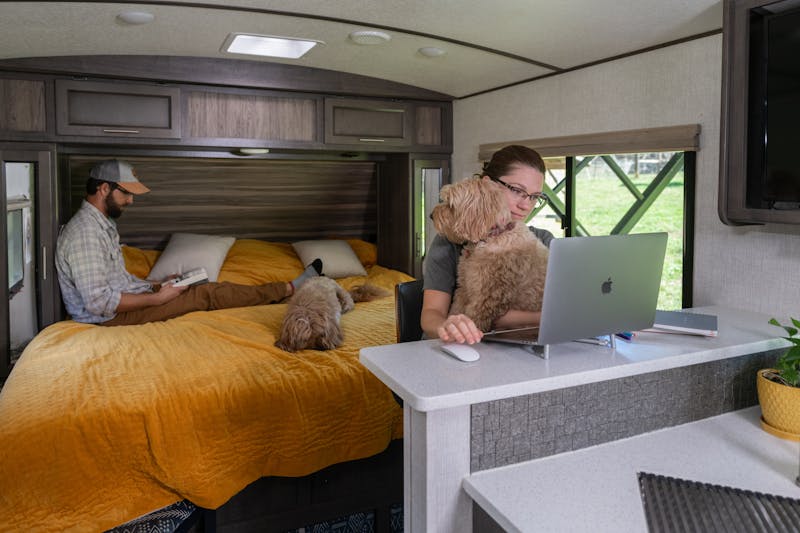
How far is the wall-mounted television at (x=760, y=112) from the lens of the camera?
5.91 feet

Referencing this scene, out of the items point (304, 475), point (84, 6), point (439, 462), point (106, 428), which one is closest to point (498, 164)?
point (439, 462)

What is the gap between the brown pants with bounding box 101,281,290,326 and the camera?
3.20 m

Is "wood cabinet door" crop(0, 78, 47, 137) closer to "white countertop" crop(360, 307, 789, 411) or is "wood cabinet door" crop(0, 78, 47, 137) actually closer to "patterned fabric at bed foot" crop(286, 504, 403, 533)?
"patterned fabric at bed foot" crop(286, 504, 403, 533)

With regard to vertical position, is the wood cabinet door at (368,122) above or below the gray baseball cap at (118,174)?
above

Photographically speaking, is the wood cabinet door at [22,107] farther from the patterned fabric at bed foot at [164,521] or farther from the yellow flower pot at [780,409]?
the yellow flower pot at [780,409]

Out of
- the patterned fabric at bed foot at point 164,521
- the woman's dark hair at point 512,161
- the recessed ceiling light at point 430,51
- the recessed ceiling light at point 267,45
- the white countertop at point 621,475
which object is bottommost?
the patterned fabric at bed foot at point 164,521

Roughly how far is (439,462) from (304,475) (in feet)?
3.84

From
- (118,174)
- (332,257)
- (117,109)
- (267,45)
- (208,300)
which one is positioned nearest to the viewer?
(267,45)

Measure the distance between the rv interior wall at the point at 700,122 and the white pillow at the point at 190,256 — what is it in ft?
6.86

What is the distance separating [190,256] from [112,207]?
0.57 metres

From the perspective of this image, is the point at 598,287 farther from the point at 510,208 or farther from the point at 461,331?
the point at 510,208

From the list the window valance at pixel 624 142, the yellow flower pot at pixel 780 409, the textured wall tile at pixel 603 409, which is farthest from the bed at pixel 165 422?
the window valance at pixel 624 142

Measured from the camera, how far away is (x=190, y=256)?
3.69m

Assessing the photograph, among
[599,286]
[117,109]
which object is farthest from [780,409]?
[117,109]
